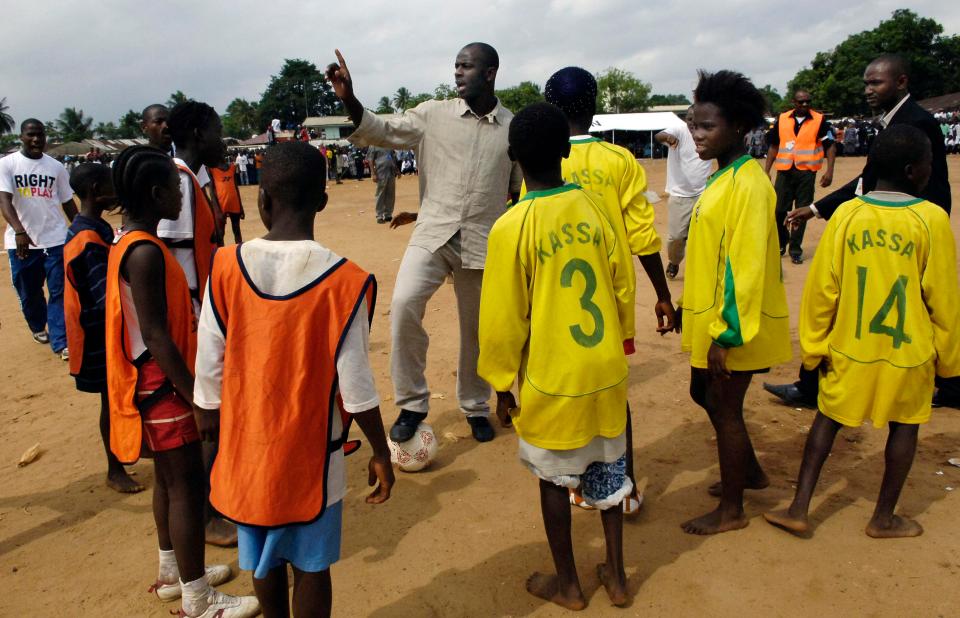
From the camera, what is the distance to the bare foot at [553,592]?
2.76 meters

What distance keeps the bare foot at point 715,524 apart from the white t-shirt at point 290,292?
1.91 metres

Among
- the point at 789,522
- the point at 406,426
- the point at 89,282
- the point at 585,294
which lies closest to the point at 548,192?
the point at 585,294

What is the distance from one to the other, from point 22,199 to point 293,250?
6.28 metres

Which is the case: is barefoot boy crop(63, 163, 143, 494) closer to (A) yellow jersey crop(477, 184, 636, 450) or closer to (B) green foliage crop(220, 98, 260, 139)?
(A) yellow jersey crop(477, 184, 636, 450)

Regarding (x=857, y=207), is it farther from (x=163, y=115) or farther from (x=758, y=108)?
(x=163, y=115)

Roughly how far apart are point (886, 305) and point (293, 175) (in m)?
2.50

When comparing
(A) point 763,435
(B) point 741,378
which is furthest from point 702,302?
(A) point 763,435

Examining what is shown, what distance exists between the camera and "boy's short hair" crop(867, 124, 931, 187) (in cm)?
300

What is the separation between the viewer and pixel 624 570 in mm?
2957

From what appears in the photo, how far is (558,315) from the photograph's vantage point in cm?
252

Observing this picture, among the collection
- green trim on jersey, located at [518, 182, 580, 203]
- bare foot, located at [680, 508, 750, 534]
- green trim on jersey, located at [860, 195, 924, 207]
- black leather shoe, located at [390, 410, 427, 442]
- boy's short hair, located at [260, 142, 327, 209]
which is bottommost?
A: bare foot, located at [680, 508, 750, 534]

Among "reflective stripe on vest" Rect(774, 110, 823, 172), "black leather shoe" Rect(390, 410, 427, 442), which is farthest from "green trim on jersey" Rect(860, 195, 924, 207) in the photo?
"reflective stripe on vest" Rect(774, 110, 823, 172)

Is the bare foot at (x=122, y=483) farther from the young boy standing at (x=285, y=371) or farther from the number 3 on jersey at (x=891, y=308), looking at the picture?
the number 3 on jersey at (x=891, y=308)

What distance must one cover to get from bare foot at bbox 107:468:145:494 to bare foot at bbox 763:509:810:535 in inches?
135
